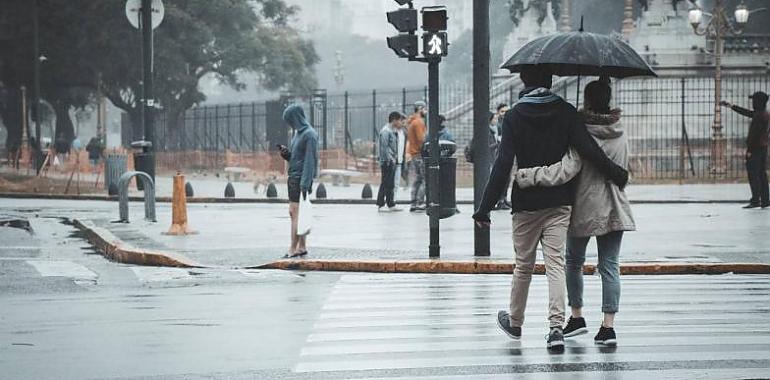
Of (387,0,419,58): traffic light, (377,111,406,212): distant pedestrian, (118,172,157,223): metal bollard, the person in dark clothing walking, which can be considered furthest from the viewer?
(377,111,406,212): distant pedestrian

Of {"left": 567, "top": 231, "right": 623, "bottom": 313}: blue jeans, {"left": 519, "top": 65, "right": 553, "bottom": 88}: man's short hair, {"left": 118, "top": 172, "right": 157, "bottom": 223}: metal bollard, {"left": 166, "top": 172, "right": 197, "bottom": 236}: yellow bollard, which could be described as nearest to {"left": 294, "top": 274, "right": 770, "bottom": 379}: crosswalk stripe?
{"left": 567, "top": 231, "right": 623, "bottom": 313}: blue jeans

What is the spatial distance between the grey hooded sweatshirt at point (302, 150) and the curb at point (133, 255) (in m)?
1.45

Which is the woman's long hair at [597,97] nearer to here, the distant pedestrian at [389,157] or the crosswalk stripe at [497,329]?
the crosswalk stripe at [497,329]

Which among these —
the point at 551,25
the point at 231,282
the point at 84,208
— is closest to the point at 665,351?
the point at 231,282

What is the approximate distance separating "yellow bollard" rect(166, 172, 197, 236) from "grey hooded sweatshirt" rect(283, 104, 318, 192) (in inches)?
146

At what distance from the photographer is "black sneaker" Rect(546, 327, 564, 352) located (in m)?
8.91

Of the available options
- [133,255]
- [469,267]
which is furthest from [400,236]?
[469,267]

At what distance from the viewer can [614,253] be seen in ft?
30.6

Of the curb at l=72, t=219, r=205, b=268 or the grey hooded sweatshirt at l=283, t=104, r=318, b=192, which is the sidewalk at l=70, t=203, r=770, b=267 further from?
the grey hooded sweatshirt at l=283, t=104, r=318, b=192

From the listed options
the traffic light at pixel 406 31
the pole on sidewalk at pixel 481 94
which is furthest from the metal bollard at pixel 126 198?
the pole on sidewalk at pixel 481 94

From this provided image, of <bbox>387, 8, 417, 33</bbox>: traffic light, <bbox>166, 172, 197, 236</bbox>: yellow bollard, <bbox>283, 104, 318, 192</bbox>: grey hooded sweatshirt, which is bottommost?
<bbox>166, 172, 197, 236</bbox>: yellow bollard

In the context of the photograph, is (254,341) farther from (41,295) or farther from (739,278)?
(739,278)

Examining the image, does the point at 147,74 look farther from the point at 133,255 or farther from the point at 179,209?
the point at 133,255

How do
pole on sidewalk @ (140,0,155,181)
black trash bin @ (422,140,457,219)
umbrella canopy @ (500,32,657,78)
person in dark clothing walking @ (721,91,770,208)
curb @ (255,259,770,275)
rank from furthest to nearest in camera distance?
1. pole on sidewalk @ (140,0,155,181)
2. person in dark clothing walking @ (721,91,770,208)
3. black trash bin @ (422,140,457,219)
4. curb @ (255,259,770,275)
5. umbrella canopy @ (500,32,657,78)
